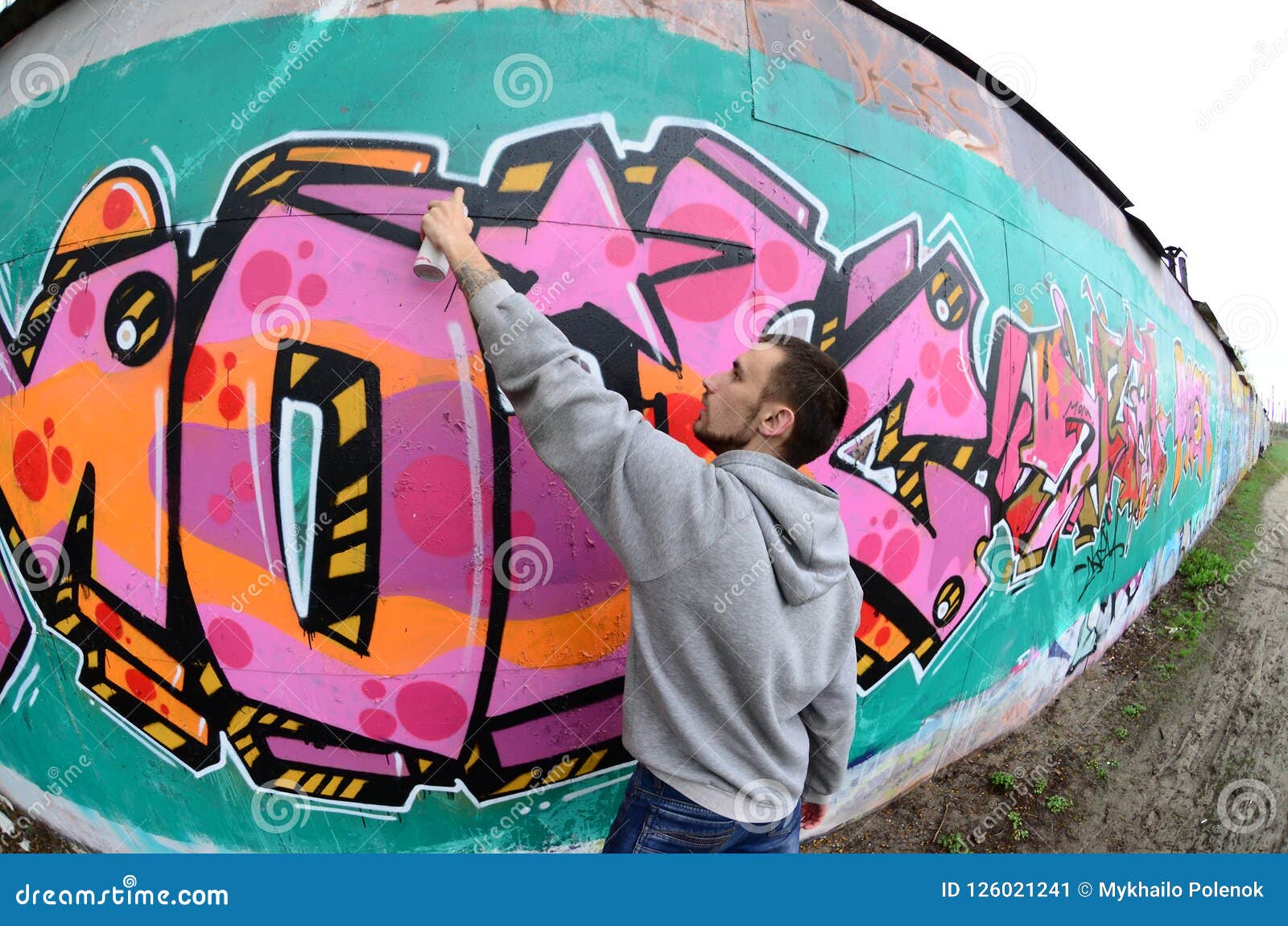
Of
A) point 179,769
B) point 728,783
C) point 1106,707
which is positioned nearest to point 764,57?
point 728,783

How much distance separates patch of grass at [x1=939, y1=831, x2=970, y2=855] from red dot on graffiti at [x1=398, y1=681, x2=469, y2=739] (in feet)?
9.59

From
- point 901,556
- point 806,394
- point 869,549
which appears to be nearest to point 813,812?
point 869,549

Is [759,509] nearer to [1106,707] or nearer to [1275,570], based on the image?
[1106,707]

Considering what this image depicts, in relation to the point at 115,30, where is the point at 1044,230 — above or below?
above

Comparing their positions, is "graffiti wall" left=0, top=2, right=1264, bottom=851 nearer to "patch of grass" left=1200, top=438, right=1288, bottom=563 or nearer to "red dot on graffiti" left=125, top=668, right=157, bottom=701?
"red dot on graffiti" left=125, top=668, right=157, bottom=701

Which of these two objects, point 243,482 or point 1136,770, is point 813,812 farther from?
point 1136,770

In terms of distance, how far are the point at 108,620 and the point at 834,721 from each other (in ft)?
10.3

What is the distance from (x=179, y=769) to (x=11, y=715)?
3.92 ft

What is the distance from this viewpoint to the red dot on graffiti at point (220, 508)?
8.47 feet

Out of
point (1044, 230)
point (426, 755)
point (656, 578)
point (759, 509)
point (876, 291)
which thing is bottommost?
point (426, 755)

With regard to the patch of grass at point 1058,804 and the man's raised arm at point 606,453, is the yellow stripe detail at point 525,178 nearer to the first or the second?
the man's raised arm at point 606,453

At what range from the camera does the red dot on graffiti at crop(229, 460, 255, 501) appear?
101 inches

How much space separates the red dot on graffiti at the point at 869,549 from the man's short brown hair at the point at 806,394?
1.38 m

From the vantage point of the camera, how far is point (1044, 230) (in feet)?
14.8
